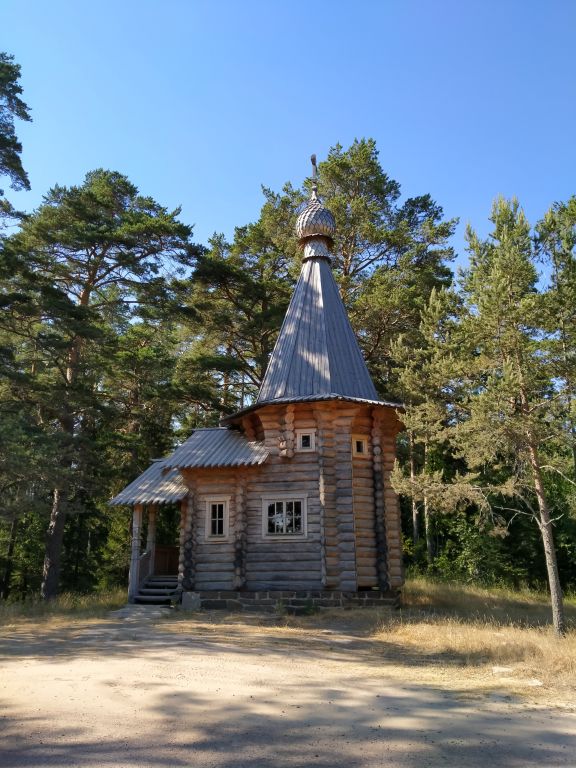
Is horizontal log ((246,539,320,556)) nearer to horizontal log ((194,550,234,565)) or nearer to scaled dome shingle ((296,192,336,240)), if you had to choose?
horizontal log ((194,550,234,565))

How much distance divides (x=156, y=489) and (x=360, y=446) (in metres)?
6.17

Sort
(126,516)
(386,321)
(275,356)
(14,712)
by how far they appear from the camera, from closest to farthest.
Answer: (14,712), (275,356), (386,321), (126,516)

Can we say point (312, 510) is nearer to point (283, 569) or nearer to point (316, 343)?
point (283, 569)

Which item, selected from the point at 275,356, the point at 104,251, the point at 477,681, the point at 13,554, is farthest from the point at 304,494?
the point at 13,554

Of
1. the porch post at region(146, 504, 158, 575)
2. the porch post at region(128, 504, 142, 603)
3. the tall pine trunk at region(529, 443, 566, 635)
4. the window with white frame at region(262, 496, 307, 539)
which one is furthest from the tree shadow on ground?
the porch post at region(146, 504, 158, 575)

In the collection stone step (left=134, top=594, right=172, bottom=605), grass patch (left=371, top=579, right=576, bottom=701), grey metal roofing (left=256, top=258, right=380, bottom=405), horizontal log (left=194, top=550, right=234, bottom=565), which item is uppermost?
grey metal roofing (left=256, top=258, right=380, bottom=405)

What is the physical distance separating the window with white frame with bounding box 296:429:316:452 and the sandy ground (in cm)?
682

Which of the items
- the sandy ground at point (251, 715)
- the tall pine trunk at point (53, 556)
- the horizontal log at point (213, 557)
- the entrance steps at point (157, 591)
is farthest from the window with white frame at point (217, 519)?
the sandy ground at point (251, 715)

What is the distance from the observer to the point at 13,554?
92.5ft

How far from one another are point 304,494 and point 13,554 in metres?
18.5

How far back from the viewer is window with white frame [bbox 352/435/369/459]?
16.6m

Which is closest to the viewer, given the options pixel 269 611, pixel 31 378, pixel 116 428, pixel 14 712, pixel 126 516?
pixel 14 712

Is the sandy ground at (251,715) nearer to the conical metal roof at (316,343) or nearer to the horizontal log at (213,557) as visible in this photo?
the horizontal log at (213,557)

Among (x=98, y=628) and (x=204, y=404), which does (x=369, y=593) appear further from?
(x=204, y=404)
